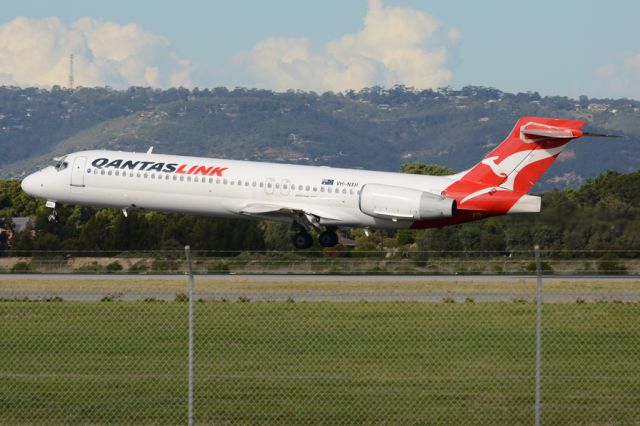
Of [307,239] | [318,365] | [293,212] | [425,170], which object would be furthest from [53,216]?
[425,170]

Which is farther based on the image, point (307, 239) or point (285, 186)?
point (307, 239)

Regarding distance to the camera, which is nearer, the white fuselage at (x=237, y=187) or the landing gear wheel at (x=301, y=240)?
the white fuselage at (x=237, y=187)

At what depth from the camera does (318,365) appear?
1988 cm

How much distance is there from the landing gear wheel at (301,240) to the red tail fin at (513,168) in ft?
18.3

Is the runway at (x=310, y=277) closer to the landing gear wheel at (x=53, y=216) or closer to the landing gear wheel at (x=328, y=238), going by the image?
the landing gear wheel at (x=328, y=238)

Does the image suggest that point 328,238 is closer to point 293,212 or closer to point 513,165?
point 293,212

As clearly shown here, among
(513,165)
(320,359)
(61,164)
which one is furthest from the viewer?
(61,164)

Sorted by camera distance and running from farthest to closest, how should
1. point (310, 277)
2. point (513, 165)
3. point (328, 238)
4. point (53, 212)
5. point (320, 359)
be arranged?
point (53, 212) < point (328, 238) < point (513, 165) < point (310, 277) < point (320, 359)

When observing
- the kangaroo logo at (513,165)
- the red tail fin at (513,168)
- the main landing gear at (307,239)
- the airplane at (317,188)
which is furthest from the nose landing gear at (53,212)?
the kangaroo logo at (513,165)

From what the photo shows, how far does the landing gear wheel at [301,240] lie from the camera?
148ft

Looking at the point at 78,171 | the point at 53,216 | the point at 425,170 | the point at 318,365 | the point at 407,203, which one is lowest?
the point at 318,365

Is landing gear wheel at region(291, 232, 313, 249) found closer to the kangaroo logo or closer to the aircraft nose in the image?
the kangaroo logo

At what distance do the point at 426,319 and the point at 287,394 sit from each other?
7309mm

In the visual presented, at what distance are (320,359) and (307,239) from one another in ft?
81.5
